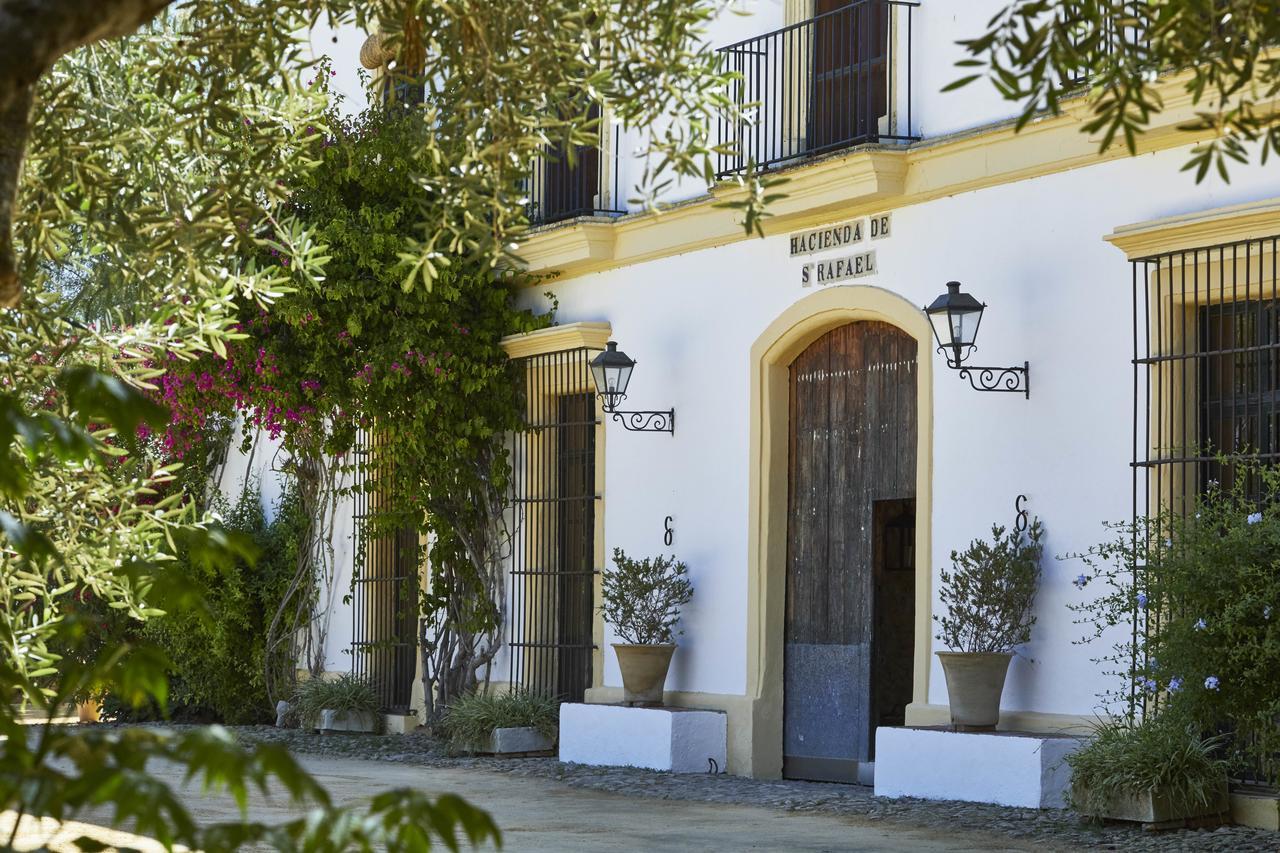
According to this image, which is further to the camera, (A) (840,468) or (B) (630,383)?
(B) (630,383)

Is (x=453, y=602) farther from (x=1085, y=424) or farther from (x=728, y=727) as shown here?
(x=1085, y=424)

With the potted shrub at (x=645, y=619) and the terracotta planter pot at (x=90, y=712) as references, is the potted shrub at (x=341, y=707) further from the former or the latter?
the potted shrub at (x=645, y=619)

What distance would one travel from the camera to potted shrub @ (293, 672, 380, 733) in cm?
1426

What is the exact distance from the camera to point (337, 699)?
14.3 metres

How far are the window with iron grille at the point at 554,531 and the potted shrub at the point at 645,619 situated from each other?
3.66 ft

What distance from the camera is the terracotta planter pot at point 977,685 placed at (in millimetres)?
9008

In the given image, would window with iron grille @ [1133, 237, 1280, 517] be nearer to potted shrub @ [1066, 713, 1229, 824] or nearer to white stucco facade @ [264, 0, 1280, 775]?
white stucco facade @ [264, 0, 1280, 775]

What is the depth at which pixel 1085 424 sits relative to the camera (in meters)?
8.97

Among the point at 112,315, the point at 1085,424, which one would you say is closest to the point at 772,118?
the point at 1085,424

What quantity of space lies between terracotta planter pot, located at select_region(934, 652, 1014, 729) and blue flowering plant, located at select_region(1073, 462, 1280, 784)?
819 millimetres

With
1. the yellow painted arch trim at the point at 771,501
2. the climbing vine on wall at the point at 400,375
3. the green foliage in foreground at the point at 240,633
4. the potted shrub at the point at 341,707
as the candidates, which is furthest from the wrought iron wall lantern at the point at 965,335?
the green foliage in foreground at the point at 240,633

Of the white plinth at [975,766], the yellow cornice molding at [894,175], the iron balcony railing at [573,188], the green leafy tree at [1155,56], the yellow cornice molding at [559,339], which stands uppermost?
the iron balcony railing at [573,188]

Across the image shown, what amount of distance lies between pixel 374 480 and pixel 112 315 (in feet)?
22.2

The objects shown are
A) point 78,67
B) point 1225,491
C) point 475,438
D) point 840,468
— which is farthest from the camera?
point 475,438
